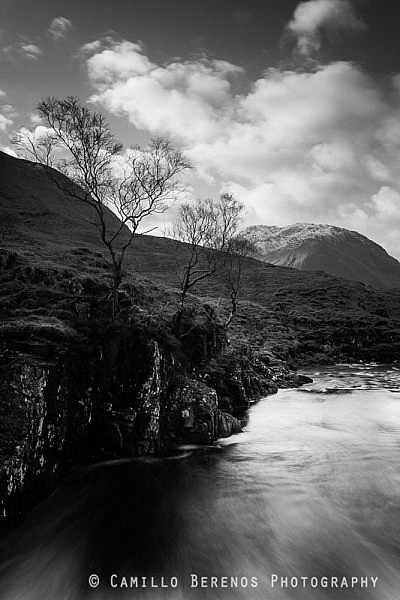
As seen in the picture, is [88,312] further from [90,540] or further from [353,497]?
[353,497]

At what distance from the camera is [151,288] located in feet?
91.4

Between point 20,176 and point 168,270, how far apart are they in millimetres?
73809

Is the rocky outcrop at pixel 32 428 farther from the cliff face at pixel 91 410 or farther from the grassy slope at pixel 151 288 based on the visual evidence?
the grassy slope at pixel 151 288
